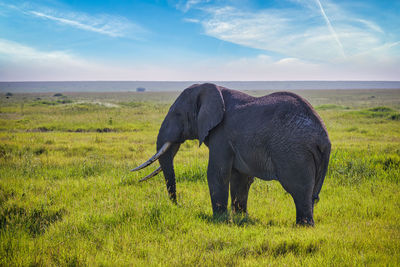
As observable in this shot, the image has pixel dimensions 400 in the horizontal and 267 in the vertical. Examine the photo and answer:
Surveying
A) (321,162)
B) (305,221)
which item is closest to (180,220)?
(305,221)

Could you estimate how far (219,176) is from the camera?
5332mm

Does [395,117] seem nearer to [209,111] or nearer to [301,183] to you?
[301,183]

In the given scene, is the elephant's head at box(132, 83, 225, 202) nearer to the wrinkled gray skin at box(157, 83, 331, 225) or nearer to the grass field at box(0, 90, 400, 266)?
the wrinkled gray skin at box(157, 83, 331, 225)

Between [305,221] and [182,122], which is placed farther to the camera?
[182,122]

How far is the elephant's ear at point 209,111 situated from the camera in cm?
535

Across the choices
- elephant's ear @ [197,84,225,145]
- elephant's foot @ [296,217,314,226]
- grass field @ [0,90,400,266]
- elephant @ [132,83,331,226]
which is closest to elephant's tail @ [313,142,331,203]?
elephant @ [132,83,331,226]

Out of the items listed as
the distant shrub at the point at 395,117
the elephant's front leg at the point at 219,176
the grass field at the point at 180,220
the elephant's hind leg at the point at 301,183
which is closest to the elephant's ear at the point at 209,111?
the elephant's front leg at the point at 219,176

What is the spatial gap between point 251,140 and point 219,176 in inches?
35.9

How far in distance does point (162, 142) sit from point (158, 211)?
146 cm

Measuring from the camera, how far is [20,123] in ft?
73.0

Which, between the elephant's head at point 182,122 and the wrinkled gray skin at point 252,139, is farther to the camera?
the elephant's head at point 182,122

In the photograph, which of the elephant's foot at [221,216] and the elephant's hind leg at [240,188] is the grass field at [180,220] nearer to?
the elephant's foot at [221,216]

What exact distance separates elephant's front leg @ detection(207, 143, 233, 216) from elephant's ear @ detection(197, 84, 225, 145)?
40cm

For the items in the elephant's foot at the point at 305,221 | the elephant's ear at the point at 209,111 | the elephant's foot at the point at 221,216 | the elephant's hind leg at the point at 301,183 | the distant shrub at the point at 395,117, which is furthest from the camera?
the distant shrub at the point at 395,117
